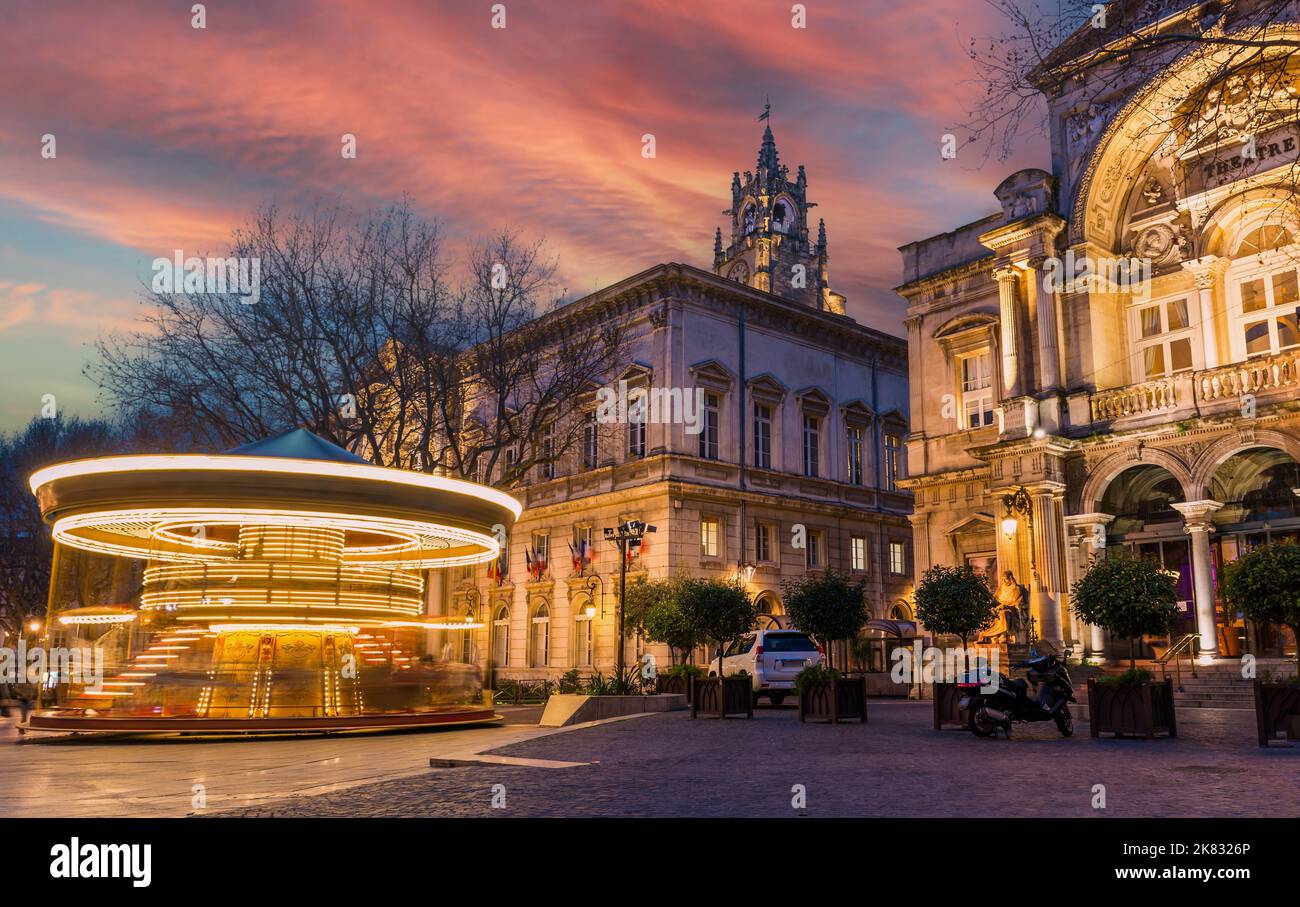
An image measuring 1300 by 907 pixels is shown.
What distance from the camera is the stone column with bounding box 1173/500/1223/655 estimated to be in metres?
22.7

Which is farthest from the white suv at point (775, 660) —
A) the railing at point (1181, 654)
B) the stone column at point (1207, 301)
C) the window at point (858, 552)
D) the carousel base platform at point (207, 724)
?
the window at point (858, 552)

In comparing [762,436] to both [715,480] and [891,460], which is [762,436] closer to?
[715,480]

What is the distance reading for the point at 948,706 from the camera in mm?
16359

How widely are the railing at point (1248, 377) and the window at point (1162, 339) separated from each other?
1.93 metres

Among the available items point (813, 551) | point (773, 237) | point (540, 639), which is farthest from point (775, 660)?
point (773, 237)

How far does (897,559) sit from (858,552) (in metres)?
2.74

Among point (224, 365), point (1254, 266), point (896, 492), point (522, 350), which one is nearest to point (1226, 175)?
point (1254, 266)

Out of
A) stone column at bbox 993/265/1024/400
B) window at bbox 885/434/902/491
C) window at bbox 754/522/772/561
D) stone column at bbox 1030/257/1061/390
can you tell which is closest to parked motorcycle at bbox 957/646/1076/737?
stone column at bbox 1030/257/1061/390

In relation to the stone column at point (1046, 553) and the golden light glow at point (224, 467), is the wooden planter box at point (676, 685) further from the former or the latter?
the golden light glow at point (224, 467)

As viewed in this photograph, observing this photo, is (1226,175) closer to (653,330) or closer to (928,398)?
(928,398)

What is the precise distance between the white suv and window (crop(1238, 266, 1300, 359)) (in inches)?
491

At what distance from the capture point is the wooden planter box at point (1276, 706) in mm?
13031

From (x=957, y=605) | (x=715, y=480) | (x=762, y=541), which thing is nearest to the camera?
(x=957, y=605)
